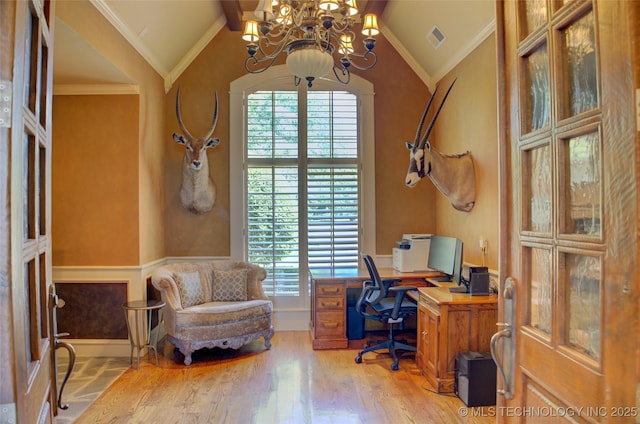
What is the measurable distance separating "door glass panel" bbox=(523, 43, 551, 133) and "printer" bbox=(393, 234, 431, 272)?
352cm

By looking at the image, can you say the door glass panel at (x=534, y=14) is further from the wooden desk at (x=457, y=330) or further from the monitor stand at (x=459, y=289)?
the monitor stand at (x=459, y=289)

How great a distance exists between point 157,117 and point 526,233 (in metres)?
4.52

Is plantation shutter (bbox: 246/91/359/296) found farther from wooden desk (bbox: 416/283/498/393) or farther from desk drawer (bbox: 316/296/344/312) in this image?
wooden desk (bbox: 416/283/498/393)

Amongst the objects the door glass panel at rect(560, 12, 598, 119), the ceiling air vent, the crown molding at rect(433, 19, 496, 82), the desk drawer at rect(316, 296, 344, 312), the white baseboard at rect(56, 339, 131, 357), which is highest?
the ceiling air vent

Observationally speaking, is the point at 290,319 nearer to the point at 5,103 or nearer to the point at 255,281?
the point at 255,281

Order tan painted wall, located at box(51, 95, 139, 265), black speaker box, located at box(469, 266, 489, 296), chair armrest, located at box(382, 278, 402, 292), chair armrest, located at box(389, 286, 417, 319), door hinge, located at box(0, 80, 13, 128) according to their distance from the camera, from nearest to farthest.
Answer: door hinge, located at box(0, 80, 13, 128)
black speaker box, located at box(469, 266, 489, 296)
chair armrest, located at box(389, 286, 417, 319)
tan painted wall, located at box(51, 95, 139, 265)
chair armrest, located at box(382, 278, 402, 292)

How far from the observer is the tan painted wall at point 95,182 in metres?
4.24

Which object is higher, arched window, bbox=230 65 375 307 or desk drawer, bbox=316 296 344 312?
arched window, bbox=230 65 375 307

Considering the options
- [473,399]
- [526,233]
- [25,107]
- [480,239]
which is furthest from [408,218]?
[25,107]

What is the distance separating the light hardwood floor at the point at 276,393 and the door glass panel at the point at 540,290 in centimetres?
203

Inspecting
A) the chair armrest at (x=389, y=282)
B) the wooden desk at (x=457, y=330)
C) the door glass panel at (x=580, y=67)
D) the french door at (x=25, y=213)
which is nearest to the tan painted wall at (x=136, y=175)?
the chair armrest at (x=389, y=282)

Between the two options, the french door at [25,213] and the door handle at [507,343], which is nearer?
the french door at [25,213]

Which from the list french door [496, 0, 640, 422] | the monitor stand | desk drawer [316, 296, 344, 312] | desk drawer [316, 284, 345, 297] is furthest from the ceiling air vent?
french door [496, 0, 640, 422]

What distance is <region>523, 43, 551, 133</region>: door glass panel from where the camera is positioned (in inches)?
46.4
